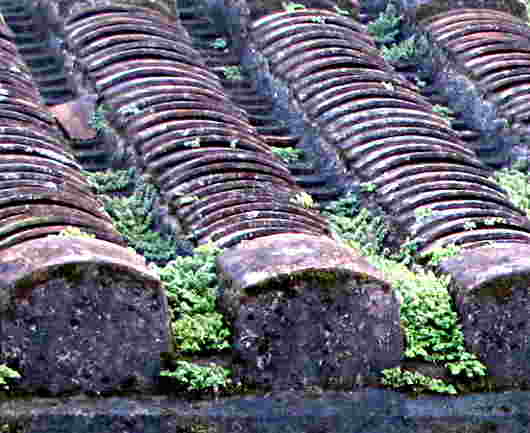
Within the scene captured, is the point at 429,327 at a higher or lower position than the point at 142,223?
lower

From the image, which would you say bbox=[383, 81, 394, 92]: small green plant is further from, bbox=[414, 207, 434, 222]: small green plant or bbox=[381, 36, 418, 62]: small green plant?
bbox=[414, 207, 434, 222]: small green plant

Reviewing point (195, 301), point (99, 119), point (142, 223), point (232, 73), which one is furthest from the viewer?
point (232, 73)

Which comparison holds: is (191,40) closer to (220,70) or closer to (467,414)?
(220,70)

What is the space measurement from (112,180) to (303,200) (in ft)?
4.14

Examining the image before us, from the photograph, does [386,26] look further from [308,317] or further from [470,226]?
[308,317]

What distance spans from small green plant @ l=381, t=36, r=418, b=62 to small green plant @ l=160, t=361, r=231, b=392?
509 centimetres

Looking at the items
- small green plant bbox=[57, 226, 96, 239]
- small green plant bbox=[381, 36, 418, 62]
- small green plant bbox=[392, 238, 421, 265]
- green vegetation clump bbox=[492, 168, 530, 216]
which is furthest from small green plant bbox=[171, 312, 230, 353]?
small green plant bbox=[381, 36, 418, 62]

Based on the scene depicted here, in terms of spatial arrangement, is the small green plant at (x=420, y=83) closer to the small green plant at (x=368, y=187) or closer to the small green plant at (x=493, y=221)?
the small green plant at (x=368, y=187)

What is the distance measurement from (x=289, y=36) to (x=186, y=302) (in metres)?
4.05

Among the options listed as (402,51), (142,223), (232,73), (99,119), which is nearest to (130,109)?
(99,119)

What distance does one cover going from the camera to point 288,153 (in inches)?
472

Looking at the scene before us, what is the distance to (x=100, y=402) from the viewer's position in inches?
349

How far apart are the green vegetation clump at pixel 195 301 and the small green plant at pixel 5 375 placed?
93 centimetres

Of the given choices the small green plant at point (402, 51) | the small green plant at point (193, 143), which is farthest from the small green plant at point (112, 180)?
the small green plant at point (402, 51)
